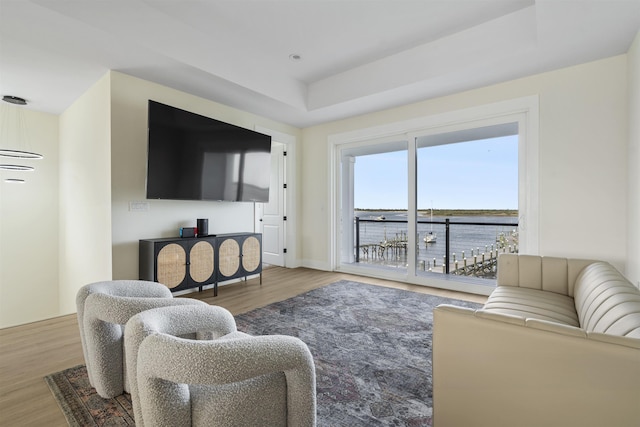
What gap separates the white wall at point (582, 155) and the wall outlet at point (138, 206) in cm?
416

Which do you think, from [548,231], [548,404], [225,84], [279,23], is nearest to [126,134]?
[225,84]

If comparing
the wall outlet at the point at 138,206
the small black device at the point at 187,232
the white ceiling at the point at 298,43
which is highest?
the white ceiling at the point at 298,43

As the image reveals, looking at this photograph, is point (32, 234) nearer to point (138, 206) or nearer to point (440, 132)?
point (138, 206)

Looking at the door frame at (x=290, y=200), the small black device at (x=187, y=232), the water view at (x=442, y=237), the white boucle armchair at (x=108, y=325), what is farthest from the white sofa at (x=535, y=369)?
the door frame at (x=290, y=200)

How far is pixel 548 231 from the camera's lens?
3.23 metres

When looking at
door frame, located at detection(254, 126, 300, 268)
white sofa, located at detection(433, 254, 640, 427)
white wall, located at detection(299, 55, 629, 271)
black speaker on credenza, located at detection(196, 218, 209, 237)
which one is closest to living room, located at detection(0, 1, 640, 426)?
white wall, located at detection(299, 55, 629, 271)

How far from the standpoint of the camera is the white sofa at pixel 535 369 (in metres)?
0.87

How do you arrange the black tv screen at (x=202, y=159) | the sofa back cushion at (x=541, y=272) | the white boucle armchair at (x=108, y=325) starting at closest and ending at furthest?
the white boucle armchair at (x=108, y=325) < the sofa back cushion at (x=541, y=272) < the black tv screen at (x=202, y=159)

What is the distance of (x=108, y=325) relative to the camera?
61.9 inches

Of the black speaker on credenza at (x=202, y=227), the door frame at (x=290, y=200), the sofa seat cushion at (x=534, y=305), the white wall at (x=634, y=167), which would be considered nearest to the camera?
the sofa seat cushion at (x=534, y=305)

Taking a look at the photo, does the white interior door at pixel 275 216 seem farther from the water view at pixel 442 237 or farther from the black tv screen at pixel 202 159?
the water view at pixel 442 237

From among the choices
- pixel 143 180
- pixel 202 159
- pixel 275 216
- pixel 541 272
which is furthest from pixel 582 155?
pixel 143 180

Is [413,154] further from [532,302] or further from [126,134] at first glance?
[126,134]

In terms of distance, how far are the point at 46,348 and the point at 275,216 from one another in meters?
3.64
